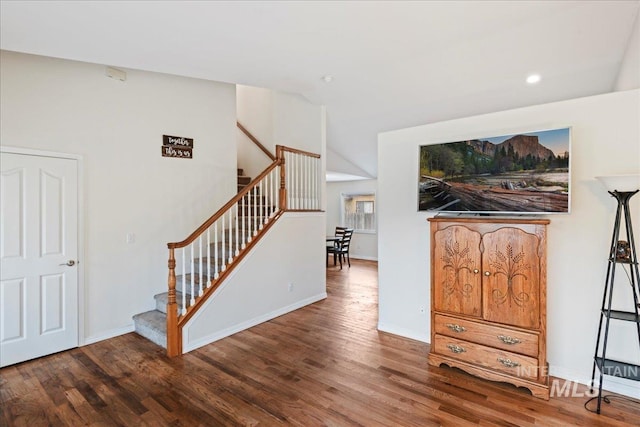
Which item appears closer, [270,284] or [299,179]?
[270,284]

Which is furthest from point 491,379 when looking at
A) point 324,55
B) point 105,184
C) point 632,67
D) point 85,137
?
point 85,137

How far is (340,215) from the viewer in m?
9.85

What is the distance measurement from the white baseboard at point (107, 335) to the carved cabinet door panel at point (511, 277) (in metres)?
4.01

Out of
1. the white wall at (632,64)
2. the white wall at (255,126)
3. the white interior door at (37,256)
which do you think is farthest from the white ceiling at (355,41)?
the white wall at (255,126)

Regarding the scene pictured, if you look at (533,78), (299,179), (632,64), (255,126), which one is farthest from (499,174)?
(255,126)

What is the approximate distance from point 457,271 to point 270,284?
2440 millimetres

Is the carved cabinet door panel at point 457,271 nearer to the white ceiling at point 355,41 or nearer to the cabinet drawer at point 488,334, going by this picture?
the cabinet drawer at point 488,334

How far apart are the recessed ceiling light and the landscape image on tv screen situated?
4.92ft

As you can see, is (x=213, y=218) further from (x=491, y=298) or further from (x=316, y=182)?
(x=491, y=298)

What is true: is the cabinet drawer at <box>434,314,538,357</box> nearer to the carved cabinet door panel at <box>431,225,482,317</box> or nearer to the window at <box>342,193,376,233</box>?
the carved cabinet door panel at <box>431,225,482,317</box>

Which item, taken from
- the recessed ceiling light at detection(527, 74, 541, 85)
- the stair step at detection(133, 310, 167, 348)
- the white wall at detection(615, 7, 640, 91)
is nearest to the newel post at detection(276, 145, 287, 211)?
the stair step at detection(133, 310, 167, 348)

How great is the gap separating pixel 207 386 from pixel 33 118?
3.22 metres

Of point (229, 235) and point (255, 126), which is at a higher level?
point (255, 126)

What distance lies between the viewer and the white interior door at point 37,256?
297 centimetres
